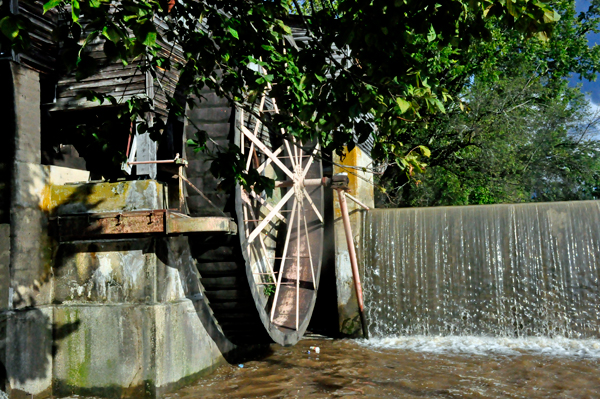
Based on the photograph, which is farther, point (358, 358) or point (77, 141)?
point (358, 358)

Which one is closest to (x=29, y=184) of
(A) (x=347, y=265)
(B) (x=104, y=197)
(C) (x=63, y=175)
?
(C) (x=63, y=175)

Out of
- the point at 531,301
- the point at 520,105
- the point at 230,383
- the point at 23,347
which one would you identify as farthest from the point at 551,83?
the point at 23,347

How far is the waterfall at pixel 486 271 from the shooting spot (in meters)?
8.88

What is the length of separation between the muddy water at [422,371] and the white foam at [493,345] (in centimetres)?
1

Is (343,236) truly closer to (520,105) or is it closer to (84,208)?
(84,208)

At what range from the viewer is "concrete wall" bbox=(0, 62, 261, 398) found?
19.0 ft

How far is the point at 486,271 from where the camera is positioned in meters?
9.30

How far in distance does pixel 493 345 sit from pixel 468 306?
0.84 m

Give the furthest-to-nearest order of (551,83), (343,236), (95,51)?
(551,83) → (343,236) → (95,51)

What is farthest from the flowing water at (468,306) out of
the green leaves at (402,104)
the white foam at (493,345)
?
the green leaves at (402,104)

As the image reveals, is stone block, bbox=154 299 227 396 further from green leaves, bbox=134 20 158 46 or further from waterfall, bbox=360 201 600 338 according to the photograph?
waterfall, bbox=360 201 600 338

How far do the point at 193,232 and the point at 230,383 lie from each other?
1911mm

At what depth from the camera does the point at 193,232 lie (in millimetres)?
5980

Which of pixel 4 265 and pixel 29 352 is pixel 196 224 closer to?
pixel 4 265
